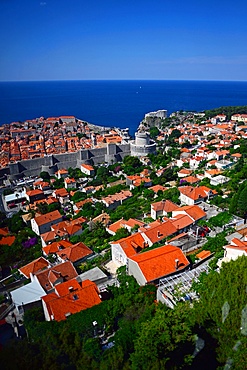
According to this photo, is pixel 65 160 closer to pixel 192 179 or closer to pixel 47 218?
pixel 47 218

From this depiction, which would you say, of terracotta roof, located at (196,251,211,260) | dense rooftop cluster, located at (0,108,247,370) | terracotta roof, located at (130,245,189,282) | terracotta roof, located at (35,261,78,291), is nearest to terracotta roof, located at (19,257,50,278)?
dense rooftop cluster, located at (0,108,247,370)

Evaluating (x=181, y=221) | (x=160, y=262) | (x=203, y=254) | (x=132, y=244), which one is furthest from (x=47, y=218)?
(x=203, y=254)

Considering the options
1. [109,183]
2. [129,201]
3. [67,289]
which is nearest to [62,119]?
[109,183]

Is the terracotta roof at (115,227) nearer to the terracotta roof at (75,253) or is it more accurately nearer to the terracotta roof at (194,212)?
the terracotta roof at (75,253)

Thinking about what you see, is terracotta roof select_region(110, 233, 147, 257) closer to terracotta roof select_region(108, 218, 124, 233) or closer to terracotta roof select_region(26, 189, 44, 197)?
terracotta roof select_region(108, 218, 124, 233)

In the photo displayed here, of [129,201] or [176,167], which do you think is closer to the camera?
[129,201]

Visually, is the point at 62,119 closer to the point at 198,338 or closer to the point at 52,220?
the point at 52,220
